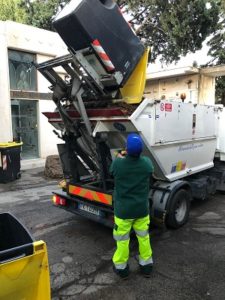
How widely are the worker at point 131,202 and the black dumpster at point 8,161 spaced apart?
19.1 ft

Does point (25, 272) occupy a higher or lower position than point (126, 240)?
higher

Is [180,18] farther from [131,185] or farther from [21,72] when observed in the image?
[131,185]

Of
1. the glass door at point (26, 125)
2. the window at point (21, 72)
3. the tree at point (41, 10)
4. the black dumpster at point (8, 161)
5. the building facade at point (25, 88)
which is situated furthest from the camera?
the tree at point (41, 10)

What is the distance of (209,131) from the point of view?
6020 mm

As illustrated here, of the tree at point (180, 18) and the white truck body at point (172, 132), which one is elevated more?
Result: the tree at point (180, 18)

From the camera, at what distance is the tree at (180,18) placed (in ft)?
55.5

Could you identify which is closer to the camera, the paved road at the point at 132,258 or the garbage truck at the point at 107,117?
the paved road at the point at 132,258

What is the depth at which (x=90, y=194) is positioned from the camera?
4711mm

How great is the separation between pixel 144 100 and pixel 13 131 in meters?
8.61

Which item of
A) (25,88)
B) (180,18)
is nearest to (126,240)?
(25,88)

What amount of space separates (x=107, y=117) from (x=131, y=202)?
4.29 feet

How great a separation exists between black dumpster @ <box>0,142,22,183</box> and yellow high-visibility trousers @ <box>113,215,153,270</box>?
588cm

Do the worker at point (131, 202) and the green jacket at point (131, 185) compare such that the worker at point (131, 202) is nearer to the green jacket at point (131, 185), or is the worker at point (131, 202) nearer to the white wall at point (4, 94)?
the green jacket at point (131, 185)

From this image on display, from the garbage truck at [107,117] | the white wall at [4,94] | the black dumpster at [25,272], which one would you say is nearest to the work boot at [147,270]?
the garbage truck at [107,117]
